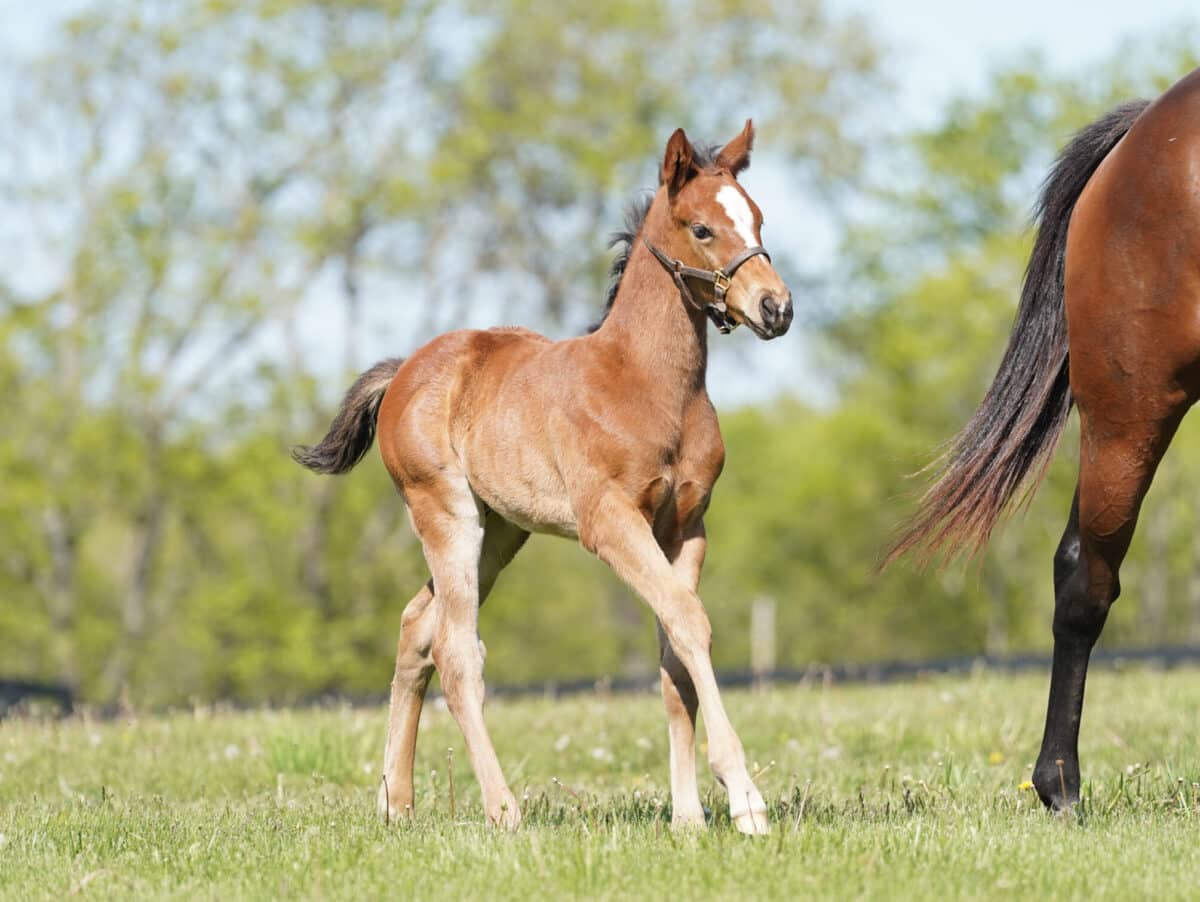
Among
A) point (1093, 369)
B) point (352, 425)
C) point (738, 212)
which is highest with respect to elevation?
point (738, 212)

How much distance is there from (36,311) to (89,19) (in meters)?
5.45

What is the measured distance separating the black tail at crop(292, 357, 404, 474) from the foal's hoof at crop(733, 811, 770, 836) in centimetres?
264

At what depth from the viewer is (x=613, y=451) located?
5.05 m

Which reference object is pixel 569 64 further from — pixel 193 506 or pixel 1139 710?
pixel 1139 710

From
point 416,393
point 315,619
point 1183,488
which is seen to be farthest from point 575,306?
point 416,393

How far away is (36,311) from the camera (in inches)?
1121

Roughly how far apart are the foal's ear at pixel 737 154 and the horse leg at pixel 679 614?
1267 millimetres

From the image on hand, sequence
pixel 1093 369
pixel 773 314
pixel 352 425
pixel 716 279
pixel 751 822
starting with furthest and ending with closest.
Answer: pixel 352 425, pixel 1093 369, pixel 716 279, pixel 773 314, pixel 751 822

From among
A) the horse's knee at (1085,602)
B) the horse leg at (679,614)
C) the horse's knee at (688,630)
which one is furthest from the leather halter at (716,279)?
the horse's knee at (1085,602)

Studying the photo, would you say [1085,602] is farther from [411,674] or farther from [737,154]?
[411,674]

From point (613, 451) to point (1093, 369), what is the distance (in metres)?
1.73

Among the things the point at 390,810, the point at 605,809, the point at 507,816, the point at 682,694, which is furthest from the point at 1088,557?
the point at 390,810

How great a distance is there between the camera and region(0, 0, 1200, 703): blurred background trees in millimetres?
28750

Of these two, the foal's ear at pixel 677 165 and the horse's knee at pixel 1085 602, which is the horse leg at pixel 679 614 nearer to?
the foal's ear at pixel 677 165
